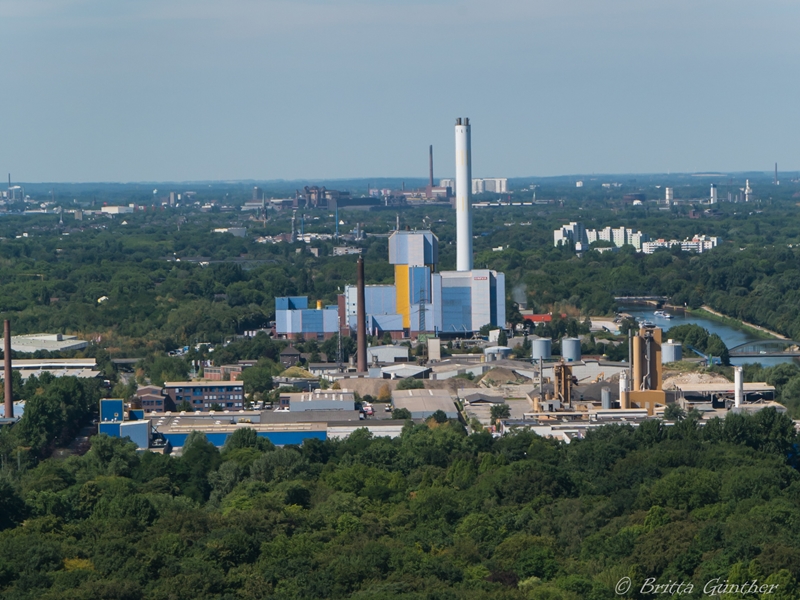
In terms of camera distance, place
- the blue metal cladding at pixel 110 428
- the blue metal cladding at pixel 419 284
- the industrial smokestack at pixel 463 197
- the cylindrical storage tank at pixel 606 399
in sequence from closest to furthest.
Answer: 1. the blue metal cladding at pixel 110 428
2. the cylindrical storage tank at pixel 606 399
3. the blue metal cladding at pixel 419 284
4. the industrial smokestack at pixel 463 197

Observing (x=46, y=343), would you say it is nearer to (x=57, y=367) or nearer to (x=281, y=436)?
(x=57, y=367)

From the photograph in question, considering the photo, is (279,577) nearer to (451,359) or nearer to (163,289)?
(451,359)

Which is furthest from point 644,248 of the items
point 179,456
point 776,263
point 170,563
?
point 170,563

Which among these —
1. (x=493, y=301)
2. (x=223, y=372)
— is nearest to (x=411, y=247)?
(x=493, y=301)

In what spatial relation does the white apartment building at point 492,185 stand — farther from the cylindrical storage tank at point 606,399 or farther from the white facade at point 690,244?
the cylindrical storage tank at point 606,399

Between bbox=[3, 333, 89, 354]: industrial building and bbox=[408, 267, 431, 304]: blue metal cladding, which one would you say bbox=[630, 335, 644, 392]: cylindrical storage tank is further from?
bbox=[3, 333, 89, 354]: industrial building

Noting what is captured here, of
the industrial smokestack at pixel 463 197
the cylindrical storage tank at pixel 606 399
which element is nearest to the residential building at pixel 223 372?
the cylindrical storage tank at pixel 606 399
